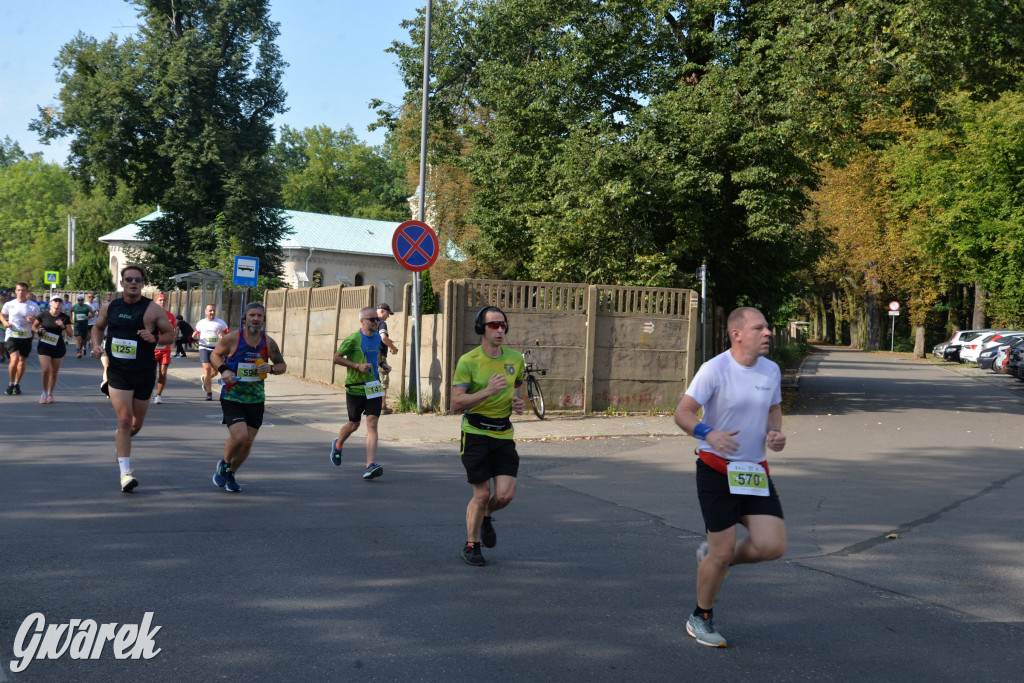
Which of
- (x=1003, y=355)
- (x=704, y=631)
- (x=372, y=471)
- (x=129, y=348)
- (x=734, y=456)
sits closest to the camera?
(x=704, y=631)

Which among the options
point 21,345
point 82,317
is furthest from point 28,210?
point 21,345

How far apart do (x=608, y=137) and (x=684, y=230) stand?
2.49 meters

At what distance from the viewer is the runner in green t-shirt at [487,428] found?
6.41 metres

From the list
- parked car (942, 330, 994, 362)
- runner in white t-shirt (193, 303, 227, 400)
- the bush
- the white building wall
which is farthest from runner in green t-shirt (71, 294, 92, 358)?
parked car (942, 330, 994, 362)

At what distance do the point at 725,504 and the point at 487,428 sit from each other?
210 centimetres

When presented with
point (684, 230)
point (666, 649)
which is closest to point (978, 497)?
point (666, 649)

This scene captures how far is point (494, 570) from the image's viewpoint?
20.3 feet

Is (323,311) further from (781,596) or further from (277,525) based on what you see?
(781,596)

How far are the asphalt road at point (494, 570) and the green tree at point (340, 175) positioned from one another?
272 ft

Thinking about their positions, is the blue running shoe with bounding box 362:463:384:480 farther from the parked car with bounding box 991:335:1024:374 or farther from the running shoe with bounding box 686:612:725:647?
the parked car with bounding box 991:335:1024:374

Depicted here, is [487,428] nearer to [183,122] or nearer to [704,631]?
[704,631]

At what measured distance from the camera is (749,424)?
4910 millimetres

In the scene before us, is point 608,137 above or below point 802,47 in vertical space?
below

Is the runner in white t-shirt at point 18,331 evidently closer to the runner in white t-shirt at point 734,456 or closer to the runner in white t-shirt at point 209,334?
the runner in white t-shirt at point 209,334
